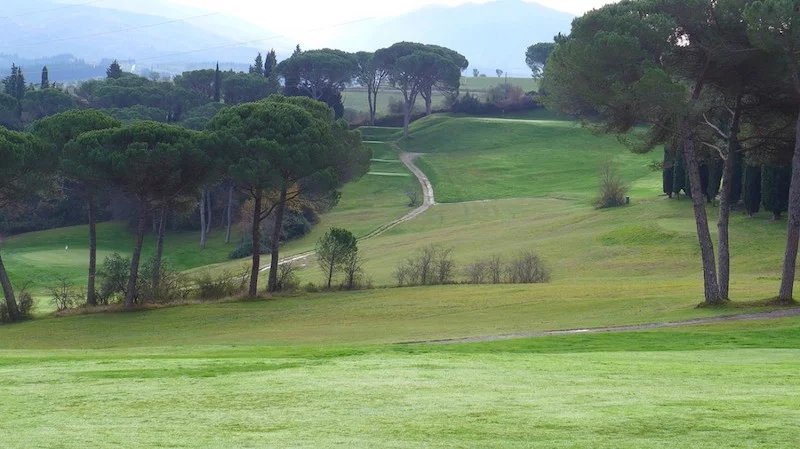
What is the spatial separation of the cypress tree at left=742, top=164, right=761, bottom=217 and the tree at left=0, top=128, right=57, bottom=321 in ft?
105

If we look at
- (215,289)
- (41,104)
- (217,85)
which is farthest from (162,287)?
(217,85)

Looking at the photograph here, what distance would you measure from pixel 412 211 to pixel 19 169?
41.2 m

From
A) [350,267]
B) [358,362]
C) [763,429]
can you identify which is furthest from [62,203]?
[763,429]

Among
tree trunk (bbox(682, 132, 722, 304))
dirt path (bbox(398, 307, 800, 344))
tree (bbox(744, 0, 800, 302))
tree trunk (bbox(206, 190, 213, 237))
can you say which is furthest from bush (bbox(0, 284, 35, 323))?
tree trunk (bbox(206, 190, 213, 237))

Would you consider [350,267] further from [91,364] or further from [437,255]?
[91,364]

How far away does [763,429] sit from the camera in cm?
1088

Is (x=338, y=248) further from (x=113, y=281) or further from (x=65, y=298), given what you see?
(x=65, y=298)

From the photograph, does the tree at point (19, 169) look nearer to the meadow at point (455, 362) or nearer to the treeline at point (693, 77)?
the meadow at point (455, 362)

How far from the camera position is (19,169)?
38562 millimetres

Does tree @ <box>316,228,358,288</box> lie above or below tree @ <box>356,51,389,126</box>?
below

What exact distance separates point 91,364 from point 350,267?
24.9 m

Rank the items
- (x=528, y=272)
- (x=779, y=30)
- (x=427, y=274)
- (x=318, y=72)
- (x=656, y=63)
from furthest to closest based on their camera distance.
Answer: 1. (x=318, y=72)
2. (x=528, y=272)
3. (x=427, y=274)
4. (x=656, y=63)
5. (x=779, y=30)

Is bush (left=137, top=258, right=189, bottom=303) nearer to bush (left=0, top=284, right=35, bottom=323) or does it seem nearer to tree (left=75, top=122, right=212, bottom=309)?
tree (left=75, top=122, right=212, bottom=309)

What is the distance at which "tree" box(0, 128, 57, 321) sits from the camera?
37875 mm
